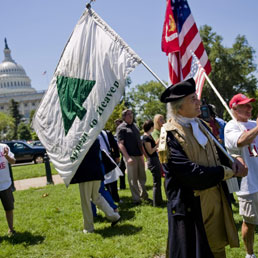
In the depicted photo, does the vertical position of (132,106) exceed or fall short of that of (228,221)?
it exceeds it

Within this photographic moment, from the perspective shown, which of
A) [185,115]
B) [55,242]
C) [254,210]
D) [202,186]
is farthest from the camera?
[55,242]

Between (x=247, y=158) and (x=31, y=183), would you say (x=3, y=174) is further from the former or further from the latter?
(x=31, y=183)

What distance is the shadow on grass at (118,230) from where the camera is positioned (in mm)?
5534

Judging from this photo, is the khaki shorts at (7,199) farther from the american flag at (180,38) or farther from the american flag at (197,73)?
the american flag at (197,73)

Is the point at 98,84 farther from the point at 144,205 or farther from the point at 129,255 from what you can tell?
the point at 144,205

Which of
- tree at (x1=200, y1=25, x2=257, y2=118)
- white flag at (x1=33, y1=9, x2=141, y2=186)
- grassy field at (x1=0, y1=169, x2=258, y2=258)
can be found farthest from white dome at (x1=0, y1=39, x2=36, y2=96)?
white flag at (x1=33, y1=9, x2=141, y2=186)

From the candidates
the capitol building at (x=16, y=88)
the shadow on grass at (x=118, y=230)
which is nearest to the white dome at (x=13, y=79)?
the capitol building at (x=16, y=88)

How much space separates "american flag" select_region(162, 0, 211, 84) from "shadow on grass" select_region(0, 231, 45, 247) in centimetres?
333

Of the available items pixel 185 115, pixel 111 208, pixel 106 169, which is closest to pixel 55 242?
pixel 111 208

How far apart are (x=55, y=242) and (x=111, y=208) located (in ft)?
3.43

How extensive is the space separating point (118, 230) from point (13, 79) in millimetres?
156105

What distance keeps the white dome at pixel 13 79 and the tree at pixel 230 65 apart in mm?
118757

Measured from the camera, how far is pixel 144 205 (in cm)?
718

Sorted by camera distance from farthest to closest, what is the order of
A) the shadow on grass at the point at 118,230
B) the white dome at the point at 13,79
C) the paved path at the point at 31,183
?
the white dome at the point at 13,79
the paved path at the point at 31,183
the shadow on grass at the point at 118,230
